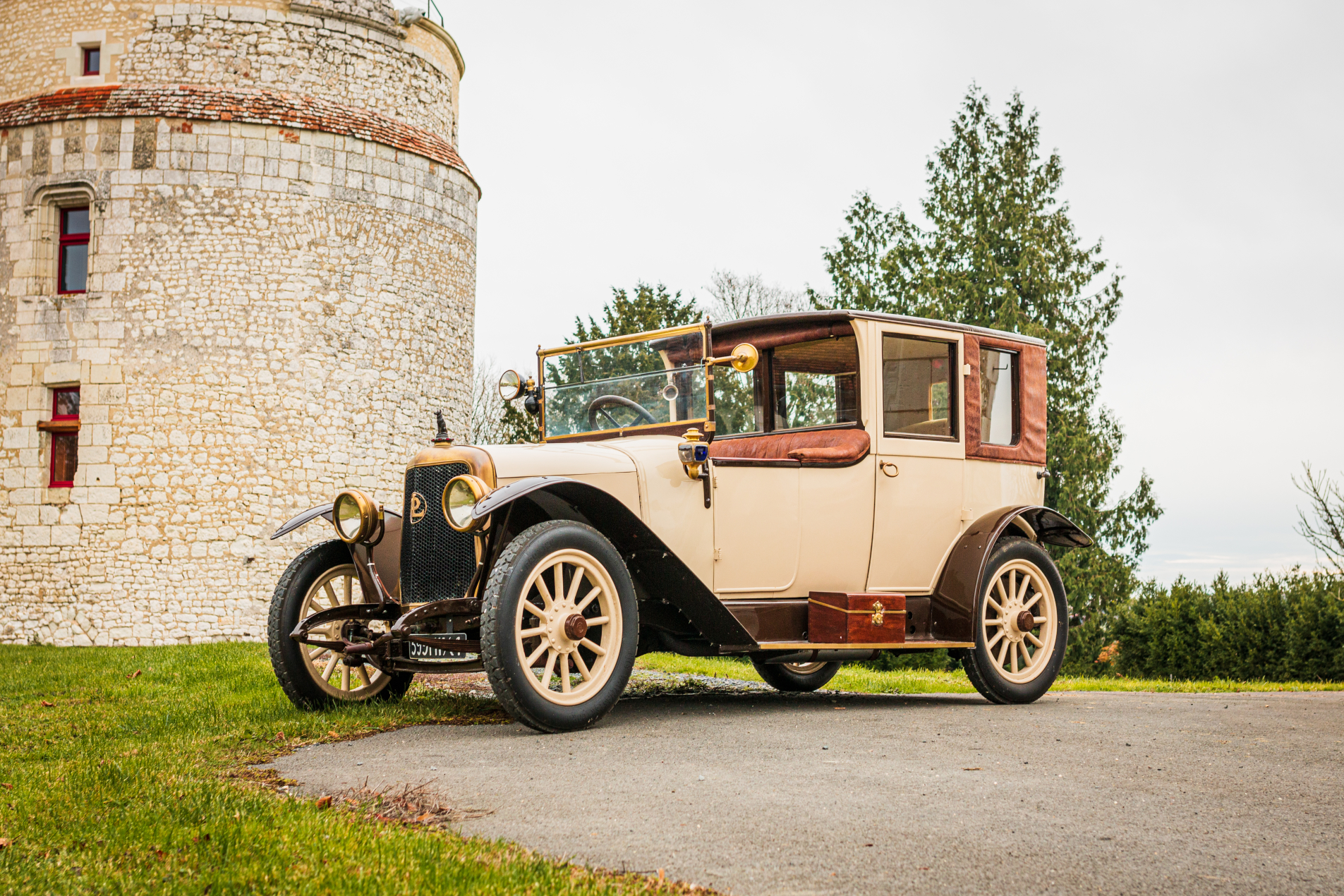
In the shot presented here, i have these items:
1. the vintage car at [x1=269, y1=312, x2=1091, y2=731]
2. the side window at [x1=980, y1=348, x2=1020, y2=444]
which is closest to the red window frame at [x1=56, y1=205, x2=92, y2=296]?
the vintage car at [x1=269, y1=312, x2=1091, y2=731]

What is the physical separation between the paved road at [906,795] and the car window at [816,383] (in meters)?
1.93

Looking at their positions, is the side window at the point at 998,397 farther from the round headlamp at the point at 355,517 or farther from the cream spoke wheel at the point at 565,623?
the round headlamp at the point at 355,517

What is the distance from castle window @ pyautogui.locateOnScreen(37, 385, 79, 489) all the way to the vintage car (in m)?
12.2

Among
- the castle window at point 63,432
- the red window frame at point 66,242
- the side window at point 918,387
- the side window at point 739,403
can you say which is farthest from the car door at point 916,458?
the red window frame at point 66,242

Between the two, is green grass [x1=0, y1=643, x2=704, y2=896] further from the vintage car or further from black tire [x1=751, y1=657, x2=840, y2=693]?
black tire [x1=751, y1=657, x2=840, y2=693]

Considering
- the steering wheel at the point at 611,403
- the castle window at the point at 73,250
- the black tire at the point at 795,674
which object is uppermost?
the castle window at the point at 73,250

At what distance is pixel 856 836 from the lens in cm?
353

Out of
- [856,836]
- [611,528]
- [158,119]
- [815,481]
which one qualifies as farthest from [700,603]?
[158,119]

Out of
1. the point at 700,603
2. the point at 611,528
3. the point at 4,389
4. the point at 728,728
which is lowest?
the point at 728,728

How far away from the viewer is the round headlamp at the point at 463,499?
5.61m

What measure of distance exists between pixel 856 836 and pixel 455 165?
1810cm

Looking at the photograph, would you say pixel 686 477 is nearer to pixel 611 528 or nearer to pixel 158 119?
pixel 611 528

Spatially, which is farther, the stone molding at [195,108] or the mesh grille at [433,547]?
the stone molding at [195,108]

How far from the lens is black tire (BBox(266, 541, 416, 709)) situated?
656cm
